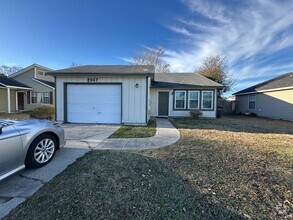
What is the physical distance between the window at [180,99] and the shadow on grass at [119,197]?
10.7 meters

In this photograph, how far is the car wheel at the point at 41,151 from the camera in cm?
330

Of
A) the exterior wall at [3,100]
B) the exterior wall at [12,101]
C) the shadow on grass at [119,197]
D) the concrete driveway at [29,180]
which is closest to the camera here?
the shadow on grass at [119,197]

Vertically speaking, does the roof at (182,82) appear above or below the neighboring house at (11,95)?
above

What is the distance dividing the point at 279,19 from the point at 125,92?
10382 mm

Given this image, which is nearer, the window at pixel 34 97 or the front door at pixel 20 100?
the front door at pixel 20 100

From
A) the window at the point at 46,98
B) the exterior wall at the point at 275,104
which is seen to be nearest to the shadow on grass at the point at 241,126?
the exterior wall at the point at 275,104

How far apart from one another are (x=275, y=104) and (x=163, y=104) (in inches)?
428

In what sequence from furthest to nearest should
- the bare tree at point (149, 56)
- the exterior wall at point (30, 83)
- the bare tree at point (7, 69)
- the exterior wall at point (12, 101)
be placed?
the bare tree at point (7, 69) → the bare tree at point (149, 56) → the exterior wall at point (30, 83) → the exterior wall at point (12, 101)

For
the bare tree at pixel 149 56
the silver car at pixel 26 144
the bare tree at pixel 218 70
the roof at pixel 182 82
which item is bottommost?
the silver car at pixel 26 144

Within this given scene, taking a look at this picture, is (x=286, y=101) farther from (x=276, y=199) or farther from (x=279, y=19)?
(x=276, y=199)

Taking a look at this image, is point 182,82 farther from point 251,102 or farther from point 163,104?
point 251,102

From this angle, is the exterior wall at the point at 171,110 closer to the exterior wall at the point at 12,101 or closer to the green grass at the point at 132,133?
the green grass at the point at 132,133

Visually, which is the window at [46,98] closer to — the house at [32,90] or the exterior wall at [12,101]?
the house at [32,90]

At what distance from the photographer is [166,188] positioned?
277 centimetres
